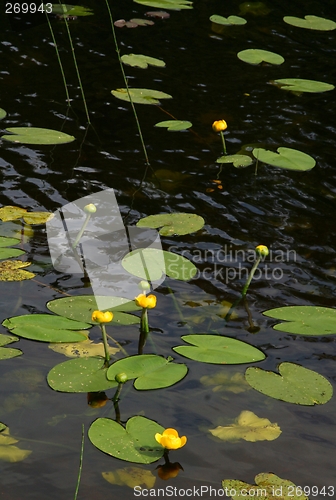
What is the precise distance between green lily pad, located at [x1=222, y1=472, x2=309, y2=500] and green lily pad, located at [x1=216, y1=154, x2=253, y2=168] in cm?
182

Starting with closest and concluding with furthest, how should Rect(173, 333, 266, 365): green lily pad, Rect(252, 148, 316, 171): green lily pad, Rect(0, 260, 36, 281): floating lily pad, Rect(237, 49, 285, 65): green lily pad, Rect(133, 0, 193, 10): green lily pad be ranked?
1. Rect(173, 333, 266, 365): green lily pad
2. Rect(0, 260, 36, 281): floating lily pad
3. Rect(252, 148, 316, 171): green lily pad
4. Rect(237, 49, 285, 65): green lily pad
5. Rect(133, 0, 193, 10): green lily pad

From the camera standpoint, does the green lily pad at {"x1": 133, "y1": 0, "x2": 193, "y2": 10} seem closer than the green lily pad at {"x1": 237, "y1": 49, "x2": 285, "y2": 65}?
No

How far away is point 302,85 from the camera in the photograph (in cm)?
379

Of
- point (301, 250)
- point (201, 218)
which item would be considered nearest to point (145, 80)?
point (201, 218)

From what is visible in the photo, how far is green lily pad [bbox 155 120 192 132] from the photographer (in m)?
3.26

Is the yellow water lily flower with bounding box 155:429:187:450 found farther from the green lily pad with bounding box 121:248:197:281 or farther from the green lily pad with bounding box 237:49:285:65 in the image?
the green lily pad with bounding box 237:49:285:65

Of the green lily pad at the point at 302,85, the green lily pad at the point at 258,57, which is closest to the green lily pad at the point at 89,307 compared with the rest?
the green lily pad at the point at 302,85

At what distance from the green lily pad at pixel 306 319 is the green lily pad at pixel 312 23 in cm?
330

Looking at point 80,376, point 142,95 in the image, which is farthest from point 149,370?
point 142,95

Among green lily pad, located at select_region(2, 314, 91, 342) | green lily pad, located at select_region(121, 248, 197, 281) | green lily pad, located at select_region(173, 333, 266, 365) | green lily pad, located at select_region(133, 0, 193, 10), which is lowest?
green lily pad, located at select_region(2, 314, 91, 342)

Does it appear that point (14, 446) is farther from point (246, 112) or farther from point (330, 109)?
point (330, 109)

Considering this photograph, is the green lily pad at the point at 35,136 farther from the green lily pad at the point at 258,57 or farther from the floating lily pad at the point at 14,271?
the green lily pad at the point at 258,57

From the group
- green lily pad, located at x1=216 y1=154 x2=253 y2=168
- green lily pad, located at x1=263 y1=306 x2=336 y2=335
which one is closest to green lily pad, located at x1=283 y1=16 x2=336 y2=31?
green lily pad, located at x1=216 y1=154 x2=253 y2=168

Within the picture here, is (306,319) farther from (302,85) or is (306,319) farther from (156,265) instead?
(302,85)
